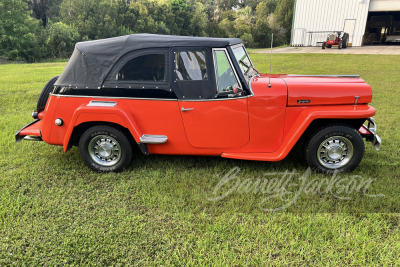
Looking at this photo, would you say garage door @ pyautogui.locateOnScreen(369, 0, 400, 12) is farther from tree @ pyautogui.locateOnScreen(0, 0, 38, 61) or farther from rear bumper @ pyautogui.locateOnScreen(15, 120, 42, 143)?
rear bumper @ pyautogui.locateOnScreen(15, 120, 42, 143)

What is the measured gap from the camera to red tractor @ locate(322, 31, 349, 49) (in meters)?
25.4

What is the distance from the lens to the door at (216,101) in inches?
143

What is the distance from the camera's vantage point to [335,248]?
2643 mm

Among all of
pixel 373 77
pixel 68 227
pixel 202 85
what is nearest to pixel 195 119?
pixel 202 85

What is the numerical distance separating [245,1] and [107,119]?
230 feet

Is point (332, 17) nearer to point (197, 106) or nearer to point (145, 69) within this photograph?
point (197, 106)

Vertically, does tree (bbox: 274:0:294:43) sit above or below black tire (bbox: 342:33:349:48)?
above

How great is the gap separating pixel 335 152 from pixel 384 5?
29697mm

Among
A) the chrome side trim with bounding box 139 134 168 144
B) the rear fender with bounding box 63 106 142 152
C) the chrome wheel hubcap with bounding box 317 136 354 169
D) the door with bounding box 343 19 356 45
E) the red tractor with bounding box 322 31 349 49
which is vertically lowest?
the red tractor with bounding box 322 31 349 49

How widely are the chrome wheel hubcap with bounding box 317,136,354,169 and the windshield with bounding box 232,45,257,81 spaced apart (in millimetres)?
1356

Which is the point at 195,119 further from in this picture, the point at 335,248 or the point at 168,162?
the point at 335,248

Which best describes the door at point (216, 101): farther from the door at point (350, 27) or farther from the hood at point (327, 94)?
the door at point (350, 27)

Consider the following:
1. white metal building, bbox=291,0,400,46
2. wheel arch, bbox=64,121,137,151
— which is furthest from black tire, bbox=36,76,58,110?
white metal building, bbox=291,0,400,46

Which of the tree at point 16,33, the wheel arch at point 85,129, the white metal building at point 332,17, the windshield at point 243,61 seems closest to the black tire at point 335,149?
the windshield at point 243,61
